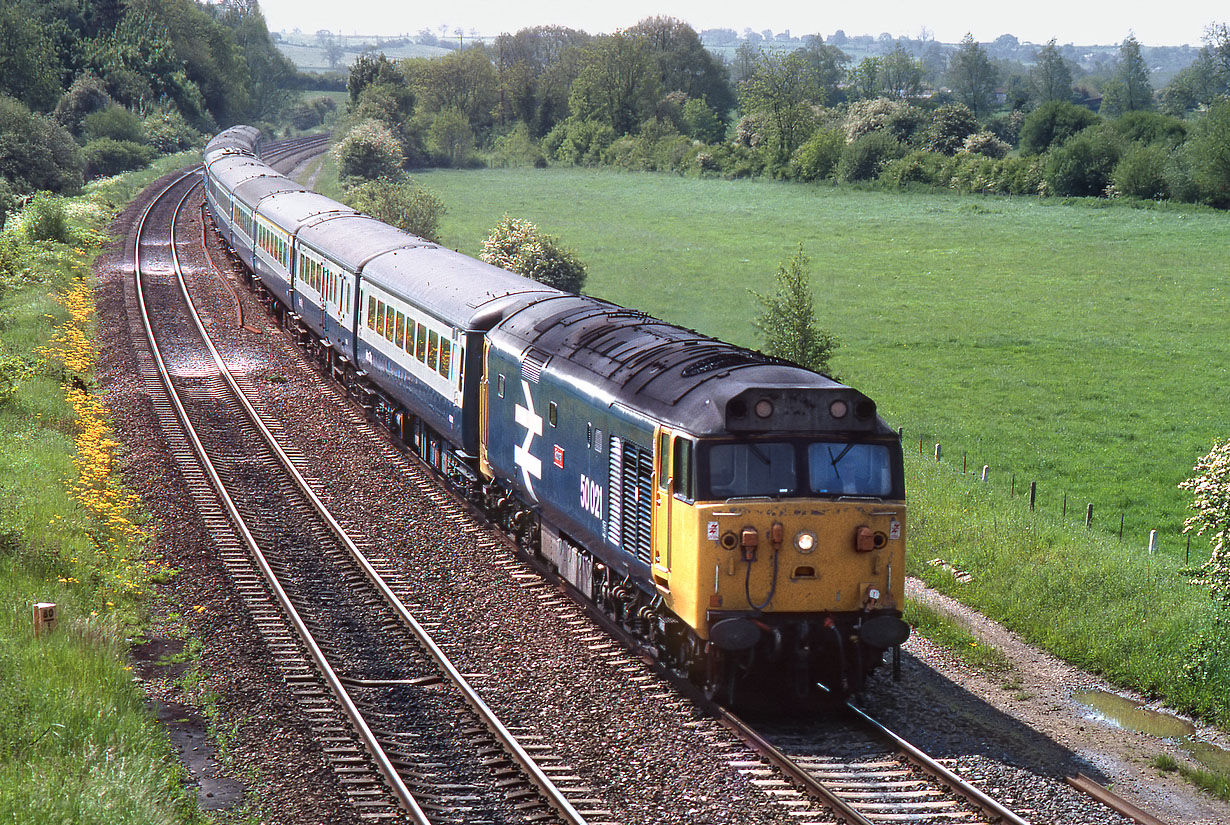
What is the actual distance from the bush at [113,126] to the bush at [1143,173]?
246 feet

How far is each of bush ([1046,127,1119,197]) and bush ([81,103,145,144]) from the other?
71184mm

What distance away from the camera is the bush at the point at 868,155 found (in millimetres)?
93000

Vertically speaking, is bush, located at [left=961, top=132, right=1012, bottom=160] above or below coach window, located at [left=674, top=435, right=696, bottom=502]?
above

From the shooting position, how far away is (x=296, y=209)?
37.8 meters

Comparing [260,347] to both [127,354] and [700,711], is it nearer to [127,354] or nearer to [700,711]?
[127,354]

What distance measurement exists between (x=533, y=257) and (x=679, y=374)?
32428 mm

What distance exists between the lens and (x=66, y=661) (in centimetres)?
1316

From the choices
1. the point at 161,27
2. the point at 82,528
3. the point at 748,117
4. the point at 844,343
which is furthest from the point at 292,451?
the point at 161,27

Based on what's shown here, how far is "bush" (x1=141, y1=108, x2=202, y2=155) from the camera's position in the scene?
108225mm

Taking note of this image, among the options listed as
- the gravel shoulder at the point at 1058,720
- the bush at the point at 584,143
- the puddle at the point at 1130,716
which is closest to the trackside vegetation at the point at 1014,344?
the puddle at the point at 1130,716

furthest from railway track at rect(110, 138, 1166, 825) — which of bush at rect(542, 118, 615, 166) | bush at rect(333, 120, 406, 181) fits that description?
bush at rect(542, 118, 615, 166)

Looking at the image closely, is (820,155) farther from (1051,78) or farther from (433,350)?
(1051,78)

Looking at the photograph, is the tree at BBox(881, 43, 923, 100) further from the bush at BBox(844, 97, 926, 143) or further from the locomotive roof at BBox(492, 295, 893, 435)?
the locomotive roof at BBox(492, 295, 893, 435)

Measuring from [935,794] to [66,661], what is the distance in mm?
9101
